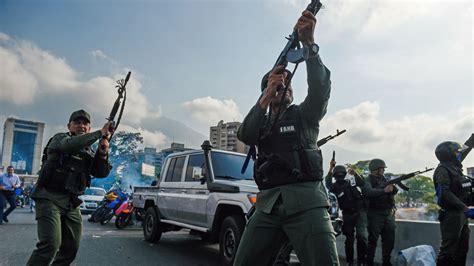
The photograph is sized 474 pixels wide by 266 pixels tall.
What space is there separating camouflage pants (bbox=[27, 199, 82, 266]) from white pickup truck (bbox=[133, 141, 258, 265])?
2.46 m

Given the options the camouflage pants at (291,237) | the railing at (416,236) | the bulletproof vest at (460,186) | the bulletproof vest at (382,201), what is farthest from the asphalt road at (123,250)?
the camouflage pants at (291,237)

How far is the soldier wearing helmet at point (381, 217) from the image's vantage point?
19.6 feet

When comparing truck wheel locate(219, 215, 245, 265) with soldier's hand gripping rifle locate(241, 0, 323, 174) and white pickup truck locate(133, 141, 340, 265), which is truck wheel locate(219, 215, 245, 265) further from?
soldier's hand gripping rifle locate(241, 0, 323, 174)

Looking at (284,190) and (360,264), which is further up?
(284,190)

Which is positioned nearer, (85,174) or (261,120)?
(261,120)

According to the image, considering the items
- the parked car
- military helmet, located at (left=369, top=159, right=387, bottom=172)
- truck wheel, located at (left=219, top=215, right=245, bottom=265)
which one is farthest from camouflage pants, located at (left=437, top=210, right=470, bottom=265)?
the parked car

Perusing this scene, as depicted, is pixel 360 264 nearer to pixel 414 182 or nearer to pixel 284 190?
pixel 284 190

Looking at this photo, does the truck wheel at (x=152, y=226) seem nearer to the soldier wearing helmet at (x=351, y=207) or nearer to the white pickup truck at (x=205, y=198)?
the white pickup truck at (x=205, y=198)

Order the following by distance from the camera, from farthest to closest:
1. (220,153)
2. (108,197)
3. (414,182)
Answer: (414,182) → (108,197) → (220,153)

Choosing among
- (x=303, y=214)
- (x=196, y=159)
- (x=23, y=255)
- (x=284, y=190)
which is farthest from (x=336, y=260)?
(x=23, y=255)

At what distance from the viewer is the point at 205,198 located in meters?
6.48

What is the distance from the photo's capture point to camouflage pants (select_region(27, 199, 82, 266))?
3395mm

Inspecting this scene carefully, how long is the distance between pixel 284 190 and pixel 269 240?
1.06 ft

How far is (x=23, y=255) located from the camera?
6.30m
